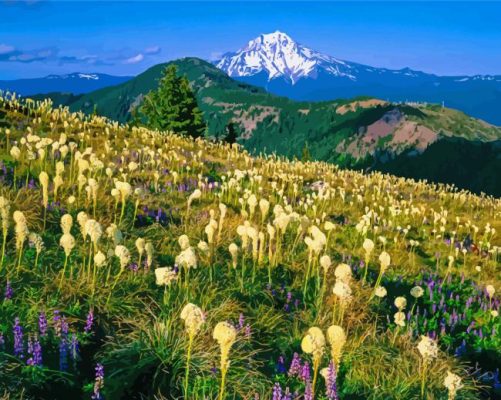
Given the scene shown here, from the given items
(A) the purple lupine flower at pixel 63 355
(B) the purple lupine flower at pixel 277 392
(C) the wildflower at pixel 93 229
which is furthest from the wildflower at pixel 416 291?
(A) the purple lupine flower at pixel 63 355

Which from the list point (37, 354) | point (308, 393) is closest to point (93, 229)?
point (37, 354)

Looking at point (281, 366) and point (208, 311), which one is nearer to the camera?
point (281, 366)

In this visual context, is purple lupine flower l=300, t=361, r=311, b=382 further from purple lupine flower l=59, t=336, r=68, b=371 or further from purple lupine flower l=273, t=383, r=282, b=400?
purple lupine flower l=59, t=336, r=68, b=371

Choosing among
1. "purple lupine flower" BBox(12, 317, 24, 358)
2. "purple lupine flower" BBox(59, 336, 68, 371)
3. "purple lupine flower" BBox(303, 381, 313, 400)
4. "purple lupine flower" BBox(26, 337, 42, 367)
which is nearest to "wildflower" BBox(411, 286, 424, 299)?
"purple lupine flower" BBox(303, 381, 313, 400)

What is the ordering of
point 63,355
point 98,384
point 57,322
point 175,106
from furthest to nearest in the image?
point 175,106
point 57,322
point 63,355
point 98,384

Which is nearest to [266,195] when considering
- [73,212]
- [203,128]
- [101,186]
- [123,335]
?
[101,186]

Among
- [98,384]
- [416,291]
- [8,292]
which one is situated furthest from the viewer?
[416,291]

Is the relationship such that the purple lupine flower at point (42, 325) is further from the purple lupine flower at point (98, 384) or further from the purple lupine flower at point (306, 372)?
the purple lupine flower at point (306, 372)

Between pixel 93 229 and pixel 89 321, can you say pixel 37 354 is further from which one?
pixel 93 229

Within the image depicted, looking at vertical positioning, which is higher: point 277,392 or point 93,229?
point 93,229

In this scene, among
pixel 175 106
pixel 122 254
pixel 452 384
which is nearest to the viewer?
pixel 452 384

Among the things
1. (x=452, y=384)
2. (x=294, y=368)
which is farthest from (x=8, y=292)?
(x=452, y=384)

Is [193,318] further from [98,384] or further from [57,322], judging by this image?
[57,322]

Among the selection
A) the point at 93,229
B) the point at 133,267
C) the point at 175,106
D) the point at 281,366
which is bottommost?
the point at 281,366
